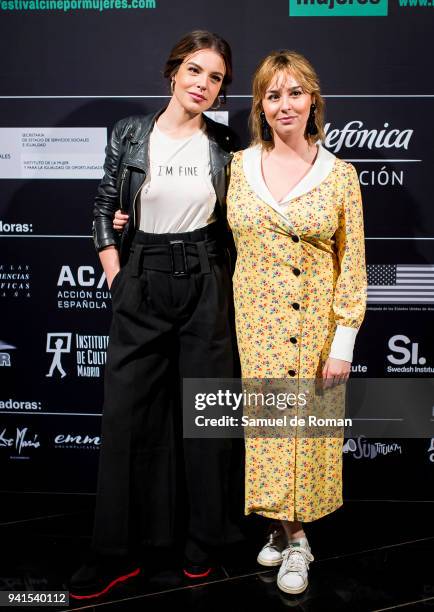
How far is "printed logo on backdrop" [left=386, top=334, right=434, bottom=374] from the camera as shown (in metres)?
3.06

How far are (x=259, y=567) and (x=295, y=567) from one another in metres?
0.20

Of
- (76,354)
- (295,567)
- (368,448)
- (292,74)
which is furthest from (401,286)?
(76,354)

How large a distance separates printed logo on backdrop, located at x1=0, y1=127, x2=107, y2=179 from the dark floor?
155cm

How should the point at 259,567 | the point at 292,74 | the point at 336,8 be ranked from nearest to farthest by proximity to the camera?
the point at 292,74
the point at 259,567
the point at 336,8

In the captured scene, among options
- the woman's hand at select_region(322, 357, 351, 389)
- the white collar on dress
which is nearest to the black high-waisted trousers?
the white collar on dress

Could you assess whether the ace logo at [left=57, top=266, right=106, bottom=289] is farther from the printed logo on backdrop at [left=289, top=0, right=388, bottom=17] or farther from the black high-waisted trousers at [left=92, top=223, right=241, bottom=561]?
the printed logo on backdrop at [left=289, top=0, right=388, bottom=17]

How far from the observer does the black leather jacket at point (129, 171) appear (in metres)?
2.33

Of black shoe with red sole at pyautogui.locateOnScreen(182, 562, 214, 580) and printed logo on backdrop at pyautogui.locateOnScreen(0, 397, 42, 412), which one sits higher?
printed logo on backdrop at pyautogui.locateOnScreen(0, 397, 42, 412)

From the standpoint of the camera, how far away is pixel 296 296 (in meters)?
2.29

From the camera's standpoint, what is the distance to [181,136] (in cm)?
237

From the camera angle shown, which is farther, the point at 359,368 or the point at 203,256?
the point at 359,368

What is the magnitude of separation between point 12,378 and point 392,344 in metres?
1.80

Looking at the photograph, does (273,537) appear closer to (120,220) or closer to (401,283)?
(401,283)

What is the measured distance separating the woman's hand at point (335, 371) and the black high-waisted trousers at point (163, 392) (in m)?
0.35
